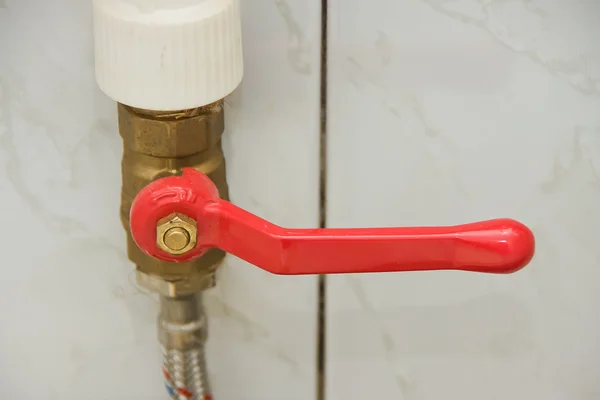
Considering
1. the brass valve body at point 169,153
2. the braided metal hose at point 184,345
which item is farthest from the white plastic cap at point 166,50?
the braided metal hose at point 184,345

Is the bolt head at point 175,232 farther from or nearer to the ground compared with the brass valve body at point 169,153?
nearer to the ground

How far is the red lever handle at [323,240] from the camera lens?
12.9 inches

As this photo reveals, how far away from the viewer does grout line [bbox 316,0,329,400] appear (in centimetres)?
38

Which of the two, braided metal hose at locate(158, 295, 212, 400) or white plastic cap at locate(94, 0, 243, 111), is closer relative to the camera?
white plastic cap at locate(94, 0, 243, 111)

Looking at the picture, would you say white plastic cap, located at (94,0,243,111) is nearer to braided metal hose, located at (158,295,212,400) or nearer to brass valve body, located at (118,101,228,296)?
brass valve body, located at (118,101,228,296)

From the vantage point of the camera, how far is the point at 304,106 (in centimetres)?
39

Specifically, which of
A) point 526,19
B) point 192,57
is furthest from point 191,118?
point 526,19

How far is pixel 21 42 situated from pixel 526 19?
0.78ft

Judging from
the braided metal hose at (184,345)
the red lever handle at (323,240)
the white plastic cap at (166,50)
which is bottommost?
the braided metal hose at (184,345)

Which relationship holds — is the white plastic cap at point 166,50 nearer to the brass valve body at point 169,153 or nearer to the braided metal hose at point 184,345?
the brass valve body at point 169,153

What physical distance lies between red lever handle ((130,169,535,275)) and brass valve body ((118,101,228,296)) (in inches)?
0.5

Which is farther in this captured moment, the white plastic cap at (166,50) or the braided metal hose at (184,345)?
the braided metal hose at (184,345)

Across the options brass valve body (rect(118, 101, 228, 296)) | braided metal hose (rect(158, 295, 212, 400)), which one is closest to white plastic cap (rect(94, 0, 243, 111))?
brass valve body (rect(118, 101, 228, 296))

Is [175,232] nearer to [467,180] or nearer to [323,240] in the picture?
[323,240]
